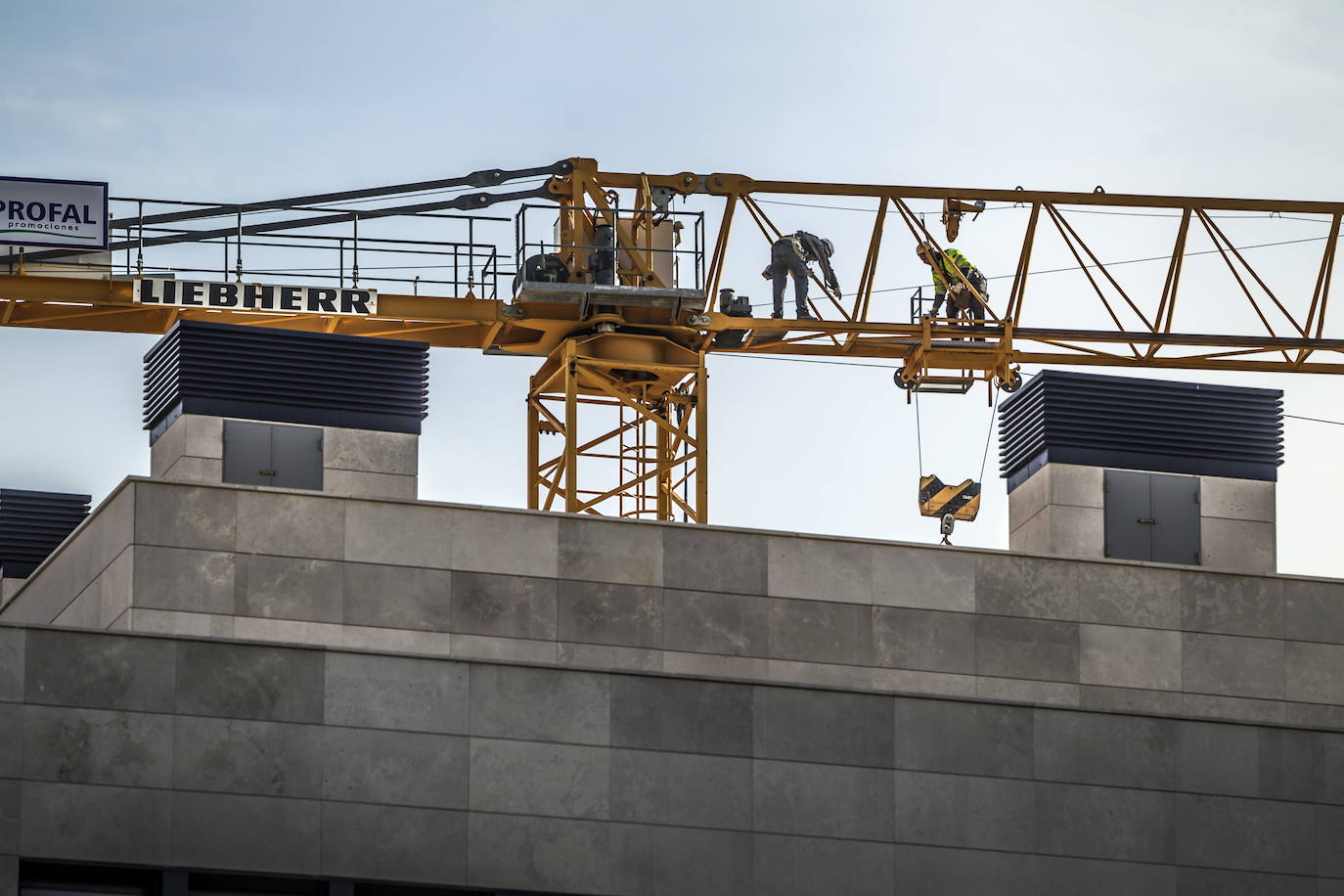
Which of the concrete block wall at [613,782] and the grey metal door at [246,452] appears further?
the grey metal door at [246,452]

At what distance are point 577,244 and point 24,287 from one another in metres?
13.4

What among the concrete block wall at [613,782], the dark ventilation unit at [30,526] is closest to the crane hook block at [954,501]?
the dark ventilation unit at [30,526]

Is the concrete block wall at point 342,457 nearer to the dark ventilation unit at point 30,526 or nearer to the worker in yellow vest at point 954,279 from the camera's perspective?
the dark ventilation unit at point 30,526

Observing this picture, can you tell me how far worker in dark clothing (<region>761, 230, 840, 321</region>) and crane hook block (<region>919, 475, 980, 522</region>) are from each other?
35.6ft

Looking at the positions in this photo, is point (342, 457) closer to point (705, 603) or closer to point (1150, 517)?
point (705, 603)

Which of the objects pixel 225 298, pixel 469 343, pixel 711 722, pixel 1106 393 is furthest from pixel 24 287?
pixel 711 722

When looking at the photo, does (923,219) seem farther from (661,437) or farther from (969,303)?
(661,437)

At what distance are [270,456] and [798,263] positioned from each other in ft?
78.4

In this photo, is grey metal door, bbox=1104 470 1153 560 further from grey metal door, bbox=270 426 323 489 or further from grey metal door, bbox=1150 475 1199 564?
grey metal door, bbox=270 426 323 489

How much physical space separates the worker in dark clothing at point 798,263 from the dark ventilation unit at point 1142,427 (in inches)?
743

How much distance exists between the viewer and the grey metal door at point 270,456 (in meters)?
45.2

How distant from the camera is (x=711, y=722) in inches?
1399

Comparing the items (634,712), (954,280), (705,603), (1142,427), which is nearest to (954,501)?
(1142,427)

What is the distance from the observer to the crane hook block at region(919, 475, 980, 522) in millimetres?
56688
